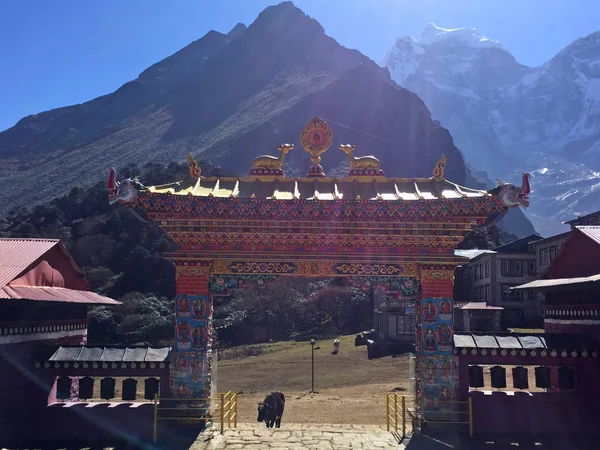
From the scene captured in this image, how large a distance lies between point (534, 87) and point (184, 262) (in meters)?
201

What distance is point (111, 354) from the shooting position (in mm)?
11961

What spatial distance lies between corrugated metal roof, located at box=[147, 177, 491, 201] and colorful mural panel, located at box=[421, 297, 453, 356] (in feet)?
7.64

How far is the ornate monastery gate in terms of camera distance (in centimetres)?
1161

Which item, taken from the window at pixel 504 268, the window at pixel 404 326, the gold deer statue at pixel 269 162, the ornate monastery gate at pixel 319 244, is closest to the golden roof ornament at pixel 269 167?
the gold deer statue at pixel 269 162

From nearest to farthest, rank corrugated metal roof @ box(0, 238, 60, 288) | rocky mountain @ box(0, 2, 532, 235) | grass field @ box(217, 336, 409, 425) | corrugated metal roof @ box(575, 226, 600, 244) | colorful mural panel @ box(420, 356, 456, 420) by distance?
corrugated metal roof @ box(0, 238, 60, 288) < colorful mural panel @ box(420, 356, 456, 420) < corrugated metal roof @ box(575, 226, 600, 244) < grass field @ box(217, 336, 409, 425) < rocky mountain @ box(0, 2, 532, 235)

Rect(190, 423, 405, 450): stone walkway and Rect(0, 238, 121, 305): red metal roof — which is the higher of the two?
Rect(0, 238, 121, 305): red metal roof

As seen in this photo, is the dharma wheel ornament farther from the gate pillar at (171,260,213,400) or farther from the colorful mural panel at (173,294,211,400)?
the colorful mural panel at (173,294,211,400)

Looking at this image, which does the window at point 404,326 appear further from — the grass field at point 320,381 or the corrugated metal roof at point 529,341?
the corrugated metal roof at point 529,341

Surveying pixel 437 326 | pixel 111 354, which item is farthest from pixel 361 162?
pixel 111 354

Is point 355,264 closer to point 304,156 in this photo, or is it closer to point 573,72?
point 304,156

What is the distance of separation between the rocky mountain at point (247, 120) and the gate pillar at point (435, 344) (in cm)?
7445

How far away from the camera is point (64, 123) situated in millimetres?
150750

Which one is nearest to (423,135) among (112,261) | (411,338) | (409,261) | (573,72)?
(112,261)

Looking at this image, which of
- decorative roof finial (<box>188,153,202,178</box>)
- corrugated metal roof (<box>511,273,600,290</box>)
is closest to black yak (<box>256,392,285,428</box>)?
decorative roof finial (<box>188,153,202,178</box>)
